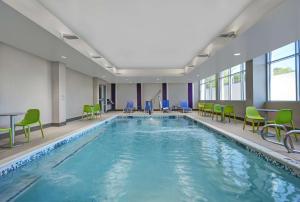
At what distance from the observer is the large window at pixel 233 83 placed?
11.0 metres

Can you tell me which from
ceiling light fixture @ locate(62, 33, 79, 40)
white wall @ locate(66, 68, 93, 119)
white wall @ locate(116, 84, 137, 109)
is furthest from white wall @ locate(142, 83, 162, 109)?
ceiling light fixture @ locate(62, 33, 79, 40)

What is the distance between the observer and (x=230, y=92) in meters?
12.5

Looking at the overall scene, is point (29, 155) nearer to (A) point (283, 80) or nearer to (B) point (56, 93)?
(B) point (56, 93)

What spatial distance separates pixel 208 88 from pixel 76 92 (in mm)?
9700

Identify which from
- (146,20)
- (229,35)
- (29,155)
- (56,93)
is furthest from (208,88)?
(29,155)

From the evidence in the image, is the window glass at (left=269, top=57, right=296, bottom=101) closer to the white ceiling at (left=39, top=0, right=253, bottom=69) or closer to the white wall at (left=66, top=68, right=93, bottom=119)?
the white ceiling at (left=39, top=0, right=253, bottom=69)

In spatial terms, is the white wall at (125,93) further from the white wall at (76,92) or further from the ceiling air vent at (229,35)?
the ceiling air vent at (229,35)

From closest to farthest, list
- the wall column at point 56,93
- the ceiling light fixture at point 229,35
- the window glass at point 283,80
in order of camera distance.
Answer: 1. the ceiling light fixture at point 229,35
2. the window glass at point 283,80
3. the wall column at point 56,93

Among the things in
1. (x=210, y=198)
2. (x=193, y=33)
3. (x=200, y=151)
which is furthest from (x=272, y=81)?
(x=210, y=198)

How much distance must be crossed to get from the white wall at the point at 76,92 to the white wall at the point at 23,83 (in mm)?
1989

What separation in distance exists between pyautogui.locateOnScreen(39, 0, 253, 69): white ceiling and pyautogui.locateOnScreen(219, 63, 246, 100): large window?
162 inches

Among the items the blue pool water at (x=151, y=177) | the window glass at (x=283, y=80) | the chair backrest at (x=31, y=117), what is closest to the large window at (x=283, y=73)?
the window glass at (x=283, y=80)

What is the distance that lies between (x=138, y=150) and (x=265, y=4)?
3.60 metres

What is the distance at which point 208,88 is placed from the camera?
1720 centimetres
